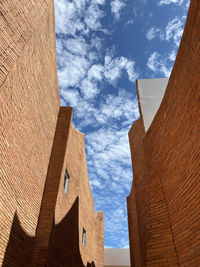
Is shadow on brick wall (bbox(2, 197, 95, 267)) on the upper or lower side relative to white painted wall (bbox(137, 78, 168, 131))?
lower

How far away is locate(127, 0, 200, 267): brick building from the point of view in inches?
151

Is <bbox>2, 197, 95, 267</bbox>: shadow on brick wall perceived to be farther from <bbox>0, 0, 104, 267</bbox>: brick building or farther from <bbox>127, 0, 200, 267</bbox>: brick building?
<bbox>127, 0, 200, 267</bbox>: brick building

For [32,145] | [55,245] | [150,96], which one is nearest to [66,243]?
[55,245]

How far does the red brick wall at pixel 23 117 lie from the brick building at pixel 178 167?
341 cm

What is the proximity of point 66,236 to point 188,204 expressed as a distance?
662 cm

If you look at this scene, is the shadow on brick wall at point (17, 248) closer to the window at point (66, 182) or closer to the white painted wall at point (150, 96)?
the window at point (66, 182)

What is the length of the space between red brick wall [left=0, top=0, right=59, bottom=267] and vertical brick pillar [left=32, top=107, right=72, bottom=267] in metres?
0.24

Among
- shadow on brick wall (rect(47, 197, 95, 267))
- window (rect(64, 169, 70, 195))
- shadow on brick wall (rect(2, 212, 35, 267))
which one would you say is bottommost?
shadow on brick wall (rect(2, 212, 35, 267))

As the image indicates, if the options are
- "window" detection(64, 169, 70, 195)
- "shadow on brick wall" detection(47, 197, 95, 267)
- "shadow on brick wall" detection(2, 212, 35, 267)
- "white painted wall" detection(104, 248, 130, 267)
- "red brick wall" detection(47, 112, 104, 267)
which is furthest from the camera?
"white painted wall" detection(104, 248, 130, 267)

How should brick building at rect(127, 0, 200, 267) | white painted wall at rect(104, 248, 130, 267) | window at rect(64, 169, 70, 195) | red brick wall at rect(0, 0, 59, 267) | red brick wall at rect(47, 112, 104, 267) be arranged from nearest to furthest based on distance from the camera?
brick building at rect(127, 0, 200, 267), red brick wall at rect(0, 0, 59, 267), red brick wall at rect(47, 112, 104, 267), window at rect(64, 169, 70, 195), white painted wall at rect(104, 248, 130, 267)

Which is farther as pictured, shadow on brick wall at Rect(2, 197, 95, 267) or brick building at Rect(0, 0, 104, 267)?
shadow on brick wall at Rect(2, 197, 95, 267)

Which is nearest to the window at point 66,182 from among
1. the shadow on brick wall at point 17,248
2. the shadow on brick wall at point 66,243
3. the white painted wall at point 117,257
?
the shadow on brick wall at point 66,243

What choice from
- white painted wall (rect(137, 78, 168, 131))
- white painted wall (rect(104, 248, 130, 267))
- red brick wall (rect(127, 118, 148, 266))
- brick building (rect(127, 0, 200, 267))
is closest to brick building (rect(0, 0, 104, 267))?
red brick wall (rect(127, 118, 148, 266))

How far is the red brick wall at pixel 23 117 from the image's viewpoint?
4.83 m
